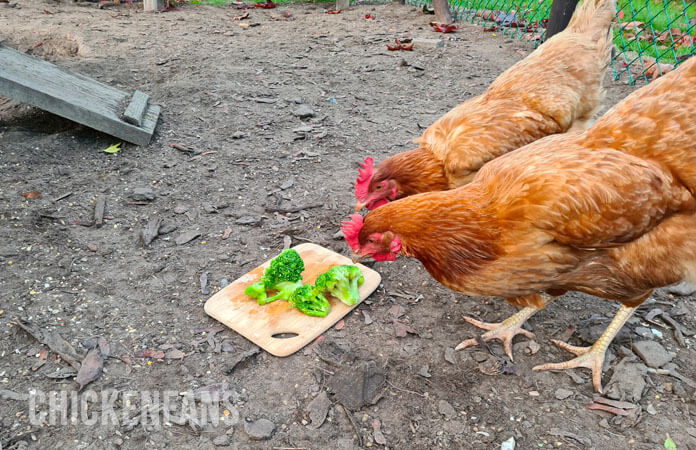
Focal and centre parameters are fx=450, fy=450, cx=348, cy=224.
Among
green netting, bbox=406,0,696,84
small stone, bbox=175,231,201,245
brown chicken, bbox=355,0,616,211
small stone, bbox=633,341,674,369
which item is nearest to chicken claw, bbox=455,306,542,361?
small stone, bbox=633,341,674,369

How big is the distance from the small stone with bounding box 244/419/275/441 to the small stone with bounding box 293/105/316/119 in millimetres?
2975

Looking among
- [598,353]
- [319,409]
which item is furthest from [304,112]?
[598,353]

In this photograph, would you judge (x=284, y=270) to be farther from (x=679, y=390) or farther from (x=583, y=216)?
(x=679, y=390)

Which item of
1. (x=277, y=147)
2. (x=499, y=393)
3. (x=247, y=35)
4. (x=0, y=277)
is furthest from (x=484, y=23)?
(x=0, y=277)

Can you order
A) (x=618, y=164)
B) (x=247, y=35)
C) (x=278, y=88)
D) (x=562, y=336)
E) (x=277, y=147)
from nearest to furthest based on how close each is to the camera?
1. (x=618, y=164)
2. (x=562, y=336)
3. (x=277, y=147)
4. (x=278, y=88)
5. (x=247, y=35)

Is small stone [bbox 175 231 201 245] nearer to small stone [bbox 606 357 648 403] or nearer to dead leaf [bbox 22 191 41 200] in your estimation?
dead leaf [bbox 22 191 41 200]

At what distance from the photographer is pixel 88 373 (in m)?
1.80

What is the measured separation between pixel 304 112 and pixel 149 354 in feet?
9.05

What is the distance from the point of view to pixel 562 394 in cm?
183

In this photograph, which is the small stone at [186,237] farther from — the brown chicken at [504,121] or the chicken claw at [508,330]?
the chicken claw at [508,330]

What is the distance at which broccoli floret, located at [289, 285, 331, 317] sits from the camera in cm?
212

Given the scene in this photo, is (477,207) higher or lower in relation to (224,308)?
higher

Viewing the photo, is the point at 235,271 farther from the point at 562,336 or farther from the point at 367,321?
the point at 562,336

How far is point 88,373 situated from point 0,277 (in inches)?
33.2
